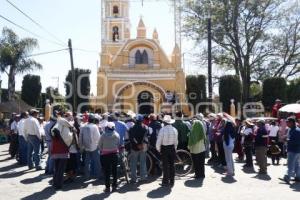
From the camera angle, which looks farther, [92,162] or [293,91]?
[293,91]

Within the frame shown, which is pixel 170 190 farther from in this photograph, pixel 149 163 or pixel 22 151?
pixel 22 151

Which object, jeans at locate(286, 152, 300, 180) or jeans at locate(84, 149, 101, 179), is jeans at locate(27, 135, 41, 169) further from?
jeans at locate(286, 152, 300, 180)

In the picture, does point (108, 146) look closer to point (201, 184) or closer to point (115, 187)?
point (115, 187)

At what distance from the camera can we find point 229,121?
13375mm

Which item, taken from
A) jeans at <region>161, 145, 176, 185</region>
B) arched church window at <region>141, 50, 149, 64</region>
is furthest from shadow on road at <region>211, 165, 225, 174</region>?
arched church window at <region>141, 50, 149, 64</region>

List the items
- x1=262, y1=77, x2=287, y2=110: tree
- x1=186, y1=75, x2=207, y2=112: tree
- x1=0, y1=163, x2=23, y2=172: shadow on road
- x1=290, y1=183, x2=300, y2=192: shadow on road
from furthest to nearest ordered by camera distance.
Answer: x1=186, y1=75, x2=207, y2=112: tree, x1=262, y1=77, x2=287, y2=110: tree, x1=0, y1=163, x2=23, y2=172: shadow on road, x1=290, y1=183, x2=300, y2=192: shadow on road

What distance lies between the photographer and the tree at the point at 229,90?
1453 inches

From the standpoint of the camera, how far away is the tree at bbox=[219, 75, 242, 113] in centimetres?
3691

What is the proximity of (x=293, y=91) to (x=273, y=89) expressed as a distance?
12804mm

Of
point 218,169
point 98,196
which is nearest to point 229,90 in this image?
point 218,169

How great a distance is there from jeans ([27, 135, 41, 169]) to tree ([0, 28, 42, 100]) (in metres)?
25.4

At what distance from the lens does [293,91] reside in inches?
1879

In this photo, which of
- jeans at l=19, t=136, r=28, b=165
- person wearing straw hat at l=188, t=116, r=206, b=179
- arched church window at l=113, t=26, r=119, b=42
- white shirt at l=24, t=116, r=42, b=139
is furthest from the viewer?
arched church window at l=113, t=26, r=119, b=42

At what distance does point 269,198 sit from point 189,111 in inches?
1205
